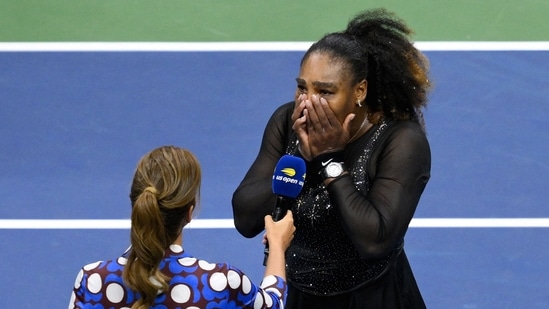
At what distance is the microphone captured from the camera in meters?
4.43

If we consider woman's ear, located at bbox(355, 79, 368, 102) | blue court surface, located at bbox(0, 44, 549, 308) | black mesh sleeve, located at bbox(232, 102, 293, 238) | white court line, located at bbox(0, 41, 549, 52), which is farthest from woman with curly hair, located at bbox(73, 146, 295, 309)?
white court line, located at bbox(0, 41, 549, 52)

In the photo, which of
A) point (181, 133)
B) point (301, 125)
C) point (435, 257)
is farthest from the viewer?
point (181, 133)

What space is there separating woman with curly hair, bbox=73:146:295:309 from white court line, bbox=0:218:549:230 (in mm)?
3834

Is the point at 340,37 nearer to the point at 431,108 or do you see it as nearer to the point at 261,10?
the point at 431,108

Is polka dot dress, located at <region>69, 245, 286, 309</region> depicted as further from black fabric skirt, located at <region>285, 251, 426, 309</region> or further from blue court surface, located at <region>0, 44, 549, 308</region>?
blue court surface, located at <region>0, 44, 549, 308</region>

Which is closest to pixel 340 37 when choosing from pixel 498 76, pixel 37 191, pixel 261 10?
pixel 37 191

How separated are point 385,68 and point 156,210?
137 centimetres

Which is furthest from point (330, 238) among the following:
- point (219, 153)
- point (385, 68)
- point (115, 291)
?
point (219, 153)

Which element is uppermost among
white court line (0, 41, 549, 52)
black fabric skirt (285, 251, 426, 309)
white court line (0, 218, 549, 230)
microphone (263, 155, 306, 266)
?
microphone (263, 155, 306, 266)

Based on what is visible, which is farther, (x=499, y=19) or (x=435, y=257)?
(x=499, y=19)

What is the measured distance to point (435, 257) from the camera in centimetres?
757

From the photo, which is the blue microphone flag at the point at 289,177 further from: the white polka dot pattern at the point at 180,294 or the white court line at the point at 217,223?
the white court line at the point at 217,223

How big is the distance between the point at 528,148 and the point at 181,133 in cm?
257

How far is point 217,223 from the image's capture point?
7.98 m
